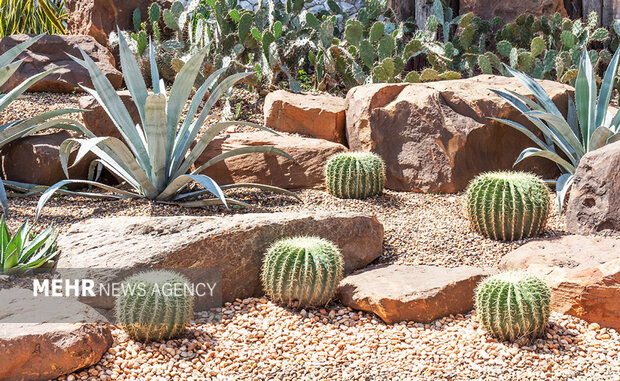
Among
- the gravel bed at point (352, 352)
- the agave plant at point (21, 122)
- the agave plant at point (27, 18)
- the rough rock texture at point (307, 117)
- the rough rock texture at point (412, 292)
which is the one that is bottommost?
the gravel bed at point (352, 352)

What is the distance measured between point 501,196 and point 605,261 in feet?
3.01

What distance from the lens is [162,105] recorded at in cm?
466

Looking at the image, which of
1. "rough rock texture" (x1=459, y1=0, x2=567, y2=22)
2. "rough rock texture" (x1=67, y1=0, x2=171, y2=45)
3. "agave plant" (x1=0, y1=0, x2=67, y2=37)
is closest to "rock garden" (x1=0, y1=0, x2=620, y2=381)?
"rough rock texture" (x1=67, y1=0, x2=171, y2=45)

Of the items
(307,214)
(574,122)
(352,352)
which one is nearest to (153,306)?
(352,352)

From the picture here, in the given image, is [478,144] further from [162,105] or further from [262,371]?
[262,371]

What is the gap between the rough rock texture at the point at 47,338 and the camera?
2893mm

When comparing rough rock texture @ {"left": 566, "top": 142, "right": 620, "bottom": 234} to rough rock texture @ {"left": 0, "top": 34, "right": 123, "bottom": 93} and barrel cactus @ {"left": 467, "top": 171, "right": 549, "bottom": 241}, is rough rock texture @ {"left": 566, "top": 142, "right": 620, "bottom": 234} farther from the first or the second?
rough rock texture @ {"left": 0, "top": 34, "right": 123, "bottom": 93}

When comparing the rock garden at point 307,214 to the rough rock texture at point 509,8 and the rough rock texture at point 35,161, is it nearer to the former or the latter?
the rough rock texture at point 35,161

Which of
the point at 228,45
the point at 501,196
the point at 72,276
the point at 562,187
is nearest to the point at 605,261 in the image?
the point at 501,196

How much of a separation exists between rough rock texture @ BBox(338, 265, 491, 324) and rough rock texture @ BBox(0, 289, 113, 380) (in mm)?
1382

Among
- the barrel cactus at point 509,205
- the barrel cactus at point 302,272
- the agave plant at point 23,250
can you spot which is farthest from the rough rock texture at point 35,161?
the barrel cactus at point 509,205

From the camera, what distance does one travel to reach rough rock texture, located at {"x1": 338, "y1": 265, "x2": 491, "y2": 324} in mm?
3613

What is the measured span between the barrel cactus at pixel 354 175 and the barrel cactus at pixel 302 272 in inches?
60.3

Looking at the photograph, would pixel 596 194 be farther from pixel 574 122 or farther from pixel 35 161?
pixel 35 161
